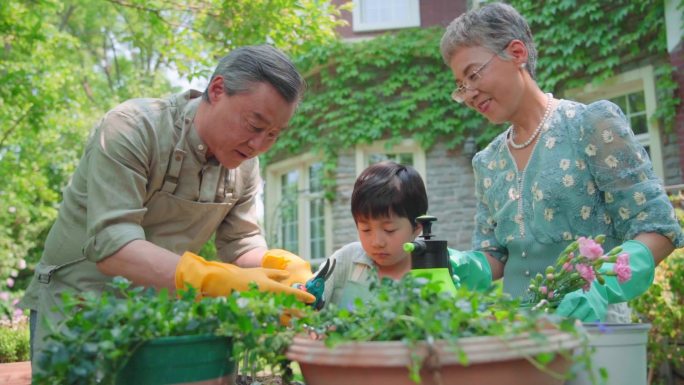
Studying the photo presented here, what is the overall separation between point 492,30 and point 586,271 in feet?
2.61

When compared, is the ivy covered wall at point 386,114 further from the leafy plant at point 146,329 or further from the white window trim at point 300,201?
the leafy plant at point 146,329

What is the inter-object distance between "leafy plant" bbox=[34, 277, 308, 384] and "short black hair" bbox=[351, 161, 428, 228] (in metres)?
1.08

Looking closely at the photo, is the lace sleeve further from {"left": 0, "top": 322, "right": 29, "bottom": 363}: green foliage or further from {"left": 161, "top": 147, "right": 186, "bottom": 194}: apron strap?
{"left": 0, "top": 322, "right": 29, "bottom": 363}: green foliage

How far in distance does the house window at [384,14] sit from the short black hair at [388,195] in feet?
25.8

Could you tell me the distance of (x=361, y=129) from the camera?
28.7 feet

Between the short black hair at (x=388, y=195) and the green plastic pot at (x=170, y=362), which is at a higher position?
the short black hair at (x=388, y=195)

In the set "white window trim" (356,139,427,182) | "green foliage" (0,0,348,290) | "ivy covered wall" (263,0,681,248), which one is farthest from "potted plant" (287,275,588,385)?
"white window trim" (356,139,427,182)

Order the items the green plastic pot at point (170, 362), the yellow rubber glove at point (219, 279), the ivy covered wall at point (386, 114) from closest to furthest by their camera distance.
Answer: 1. the green plastic pot at point (170, 362)
2. the yellow rubber glove at point (219, 279)
3. the ivy covered wall at point (386, 114)

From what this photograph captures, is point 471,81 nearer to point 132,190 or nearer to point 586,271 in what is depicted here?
point 586,271

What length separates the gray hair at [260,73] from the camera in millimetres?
1771

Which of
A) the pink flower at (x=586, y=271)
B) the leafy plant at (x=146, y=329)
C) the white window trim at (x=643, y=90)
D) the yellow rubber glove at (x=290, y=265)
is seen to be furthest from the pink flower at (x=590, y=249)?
the white window trim at (x=643, y=90)

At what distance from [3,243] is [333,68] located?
18.7ft

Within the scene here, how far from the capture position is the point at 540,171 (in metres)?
1.60

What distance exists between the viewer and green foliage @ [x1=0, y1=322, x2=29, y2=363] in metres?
4.92
